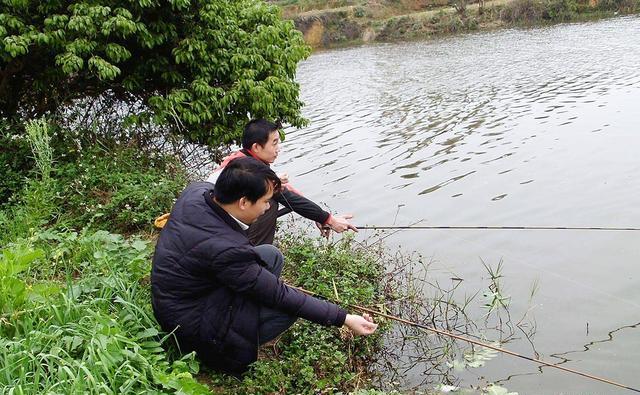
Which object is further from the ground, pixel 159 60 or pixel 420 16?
pixel 159 60

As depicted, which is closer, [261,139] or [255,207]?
[255,207]

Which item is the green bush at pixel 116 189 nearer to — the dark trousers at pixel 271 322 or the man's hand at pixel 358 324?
the dark trousers at pixel 271 322

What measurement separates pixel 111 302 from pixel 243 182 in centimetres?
145

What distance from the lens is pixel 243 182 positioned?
11.2ft

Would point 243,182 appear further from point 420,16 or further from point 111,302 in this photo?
point 420,16

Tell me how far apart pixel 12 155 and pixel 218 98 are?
2.63 m

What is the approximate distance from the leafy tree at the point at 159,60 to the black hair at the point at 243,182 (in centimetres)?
386

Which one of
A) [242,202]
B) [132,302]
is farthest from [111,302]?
[242,202]

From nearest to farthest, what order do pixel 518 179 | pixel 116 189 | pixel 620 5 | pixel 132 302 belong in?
pixel 132 302 < pixel 116 189 < pixel 518 179 < pixel 620 5

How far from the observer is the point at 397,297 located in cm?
540

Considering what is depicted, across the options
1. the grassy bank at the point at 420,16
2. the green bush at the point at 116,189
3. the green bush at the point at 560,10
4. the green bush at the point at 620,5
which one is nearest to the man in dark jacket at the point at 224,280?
the green bush at the point at 116,189

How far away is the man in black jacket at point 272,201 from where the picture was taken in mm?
5207

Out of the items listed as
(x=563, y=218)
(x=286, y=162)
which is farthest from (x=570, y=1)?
(x=563, y=218)

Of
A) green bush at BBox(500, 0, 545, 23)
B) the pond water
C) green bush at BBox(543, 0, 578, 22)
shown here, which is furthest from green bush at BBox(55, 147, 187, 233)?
green bush at BBox(500, 0, 545, 23)
